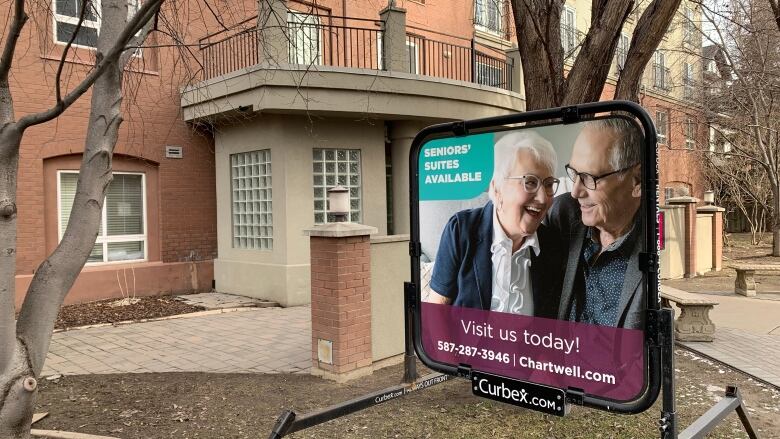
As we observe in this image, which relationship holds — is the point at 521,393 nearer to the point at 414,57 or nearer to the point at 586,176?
the point at 586,176

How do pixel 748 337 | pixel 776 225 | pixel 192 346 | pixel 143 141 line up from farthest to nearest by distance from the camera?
1. pixel 776 225
2. pixel 143 141
3. pixel 748 337
4. pixel 192 346

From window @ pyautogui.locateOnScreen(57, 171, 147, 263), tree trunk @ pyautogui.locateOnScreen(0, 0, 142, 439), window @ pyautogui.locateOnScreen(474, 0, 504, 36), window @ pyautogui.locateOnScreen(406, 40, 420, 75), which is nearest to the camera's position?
tree trunk @ pyautogui.locateOnScreen(0, 0, 142, 439)

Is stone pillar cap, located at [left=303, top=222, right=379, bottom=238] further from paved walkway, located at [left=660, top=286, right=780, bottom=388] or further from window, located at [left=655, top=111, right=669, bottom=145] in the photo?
window, located at [left=655, top=111, right=669, bottom=145]

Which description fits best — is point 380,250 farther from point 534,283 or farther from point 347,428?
point 534,283

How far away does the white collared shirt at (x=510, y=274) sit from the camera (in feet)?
10.1

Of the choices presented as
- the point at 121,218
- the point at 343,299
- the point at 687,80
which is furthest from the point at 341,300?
the point at 687,80

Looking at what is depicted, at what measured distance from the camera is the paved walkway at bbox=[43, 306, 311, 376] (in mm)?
6230

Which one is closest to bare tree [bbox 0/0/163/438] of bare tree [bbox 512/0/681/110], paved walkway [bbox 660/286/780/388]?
bare tree [bbox 512/0/681/110]

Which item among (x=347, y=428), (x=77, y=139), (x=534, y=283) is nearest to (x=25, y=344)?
(x=347, y=428)

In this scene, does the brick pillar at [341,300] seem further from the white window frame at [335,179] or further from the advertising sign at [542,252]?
the white window frame at [335,179]

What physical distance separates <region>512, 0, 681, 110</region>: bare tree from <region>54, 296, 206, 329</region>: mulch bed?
6686 mm

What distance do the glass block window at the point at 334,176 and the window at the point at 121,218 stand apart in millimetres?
3347

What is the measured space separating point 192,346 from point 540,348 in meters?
5.33

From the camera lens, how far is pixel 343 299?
17.9 feet
